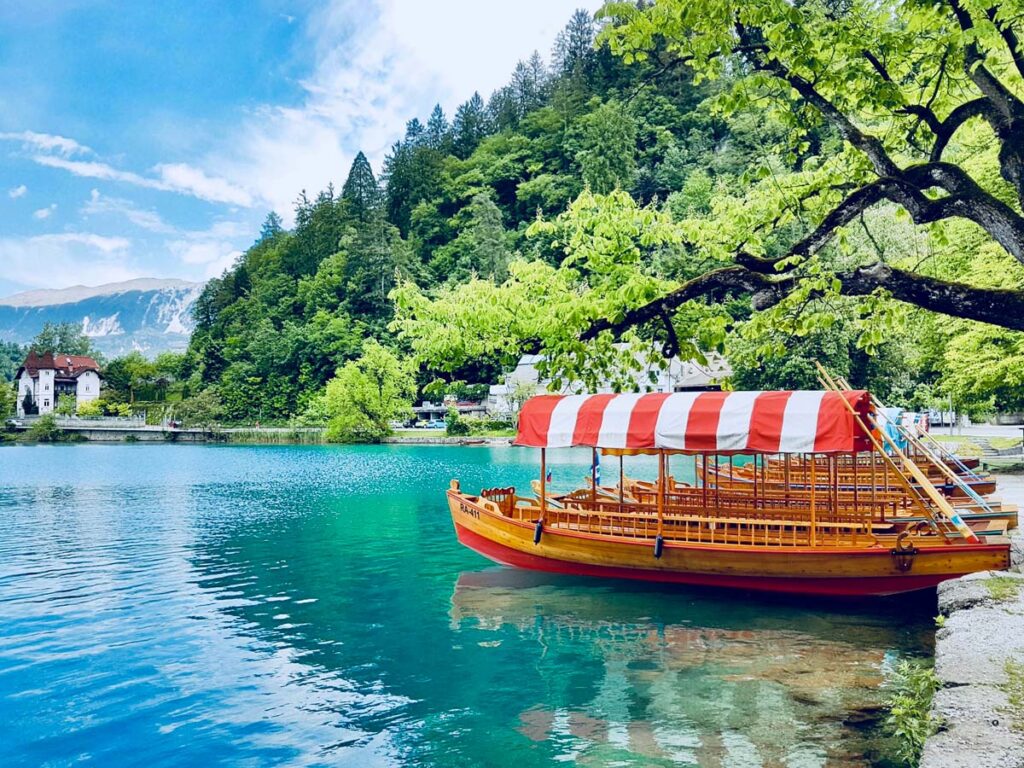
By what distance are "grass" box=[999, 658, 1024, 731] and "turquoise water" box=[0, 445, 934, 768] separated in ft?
5.23

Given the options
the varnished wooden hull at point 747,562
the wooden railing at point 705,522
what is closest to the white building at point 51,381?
the wooden railing at point 705,522

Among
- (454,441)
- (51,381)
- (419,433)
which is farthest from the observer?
Result: (51,381)

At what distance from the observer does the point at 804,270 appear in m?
7.89

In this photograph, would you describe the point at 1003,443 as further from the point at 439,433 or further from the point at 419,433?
the point at 419,433

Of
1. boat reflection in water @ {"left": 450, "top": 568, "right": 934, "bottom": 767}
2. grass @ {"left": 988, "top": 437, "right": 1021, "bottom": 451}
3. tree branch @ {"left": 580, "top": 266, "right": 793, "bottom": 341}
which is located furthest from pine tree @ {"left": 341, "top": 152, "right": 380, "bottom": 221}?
tree branch @ {"left": 580, "top": 266, "right": 793, "bottom": 341}

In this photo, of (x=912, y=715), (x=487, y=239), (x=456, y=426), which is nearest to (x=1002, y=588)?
(x=912, y=715)

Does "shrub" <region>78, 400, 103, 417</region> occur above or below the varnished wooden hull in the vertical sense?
above

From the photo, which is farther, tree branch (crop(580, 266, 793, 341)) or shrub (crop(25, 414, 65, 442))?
shrub (crop(25, 414, 65, 442))

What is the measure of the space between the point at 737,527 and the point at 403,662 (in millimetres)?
7380

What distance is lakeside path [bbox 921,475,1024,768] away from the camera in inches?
228

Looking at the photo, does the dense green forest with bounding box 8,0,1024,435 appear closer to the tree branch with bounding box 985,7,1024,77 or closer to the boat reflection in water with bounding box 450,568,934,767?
the tree branch with bounding box 985,7,1024,77

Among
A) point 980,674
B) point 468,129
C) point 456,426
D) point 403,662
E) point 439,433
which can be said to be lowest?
point 403,662

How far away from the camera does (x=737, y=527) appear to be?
600 inches

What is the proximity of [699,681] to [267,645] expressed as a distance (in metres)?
7.15
